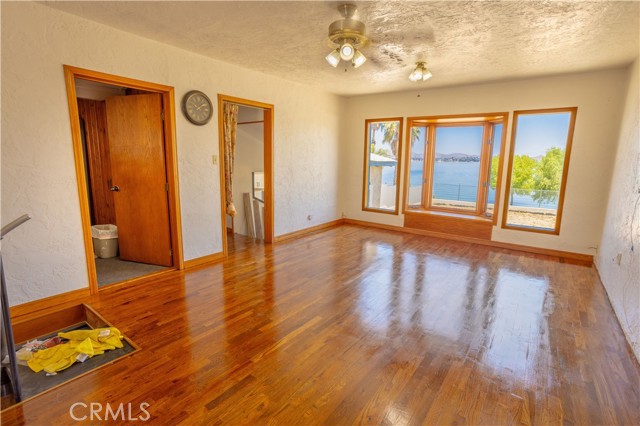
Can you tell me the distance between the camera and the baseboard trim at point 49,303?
2662 mm

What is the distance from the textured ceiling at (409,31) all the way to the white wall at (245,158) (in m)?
1.41

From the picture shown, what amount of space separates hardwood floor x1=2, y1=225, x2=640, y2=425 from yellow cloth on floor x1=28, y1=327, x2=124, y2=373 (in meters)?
0.14

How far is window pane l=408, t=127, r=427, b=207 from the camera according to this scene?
6203 millimetres

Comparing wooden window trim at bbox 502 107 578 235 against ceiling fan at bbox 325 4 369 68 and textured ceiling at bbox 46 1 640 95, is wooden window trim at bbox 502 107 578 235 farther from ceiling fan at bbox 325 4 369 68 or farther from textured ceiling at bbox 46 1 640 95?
ceiling fan at bbox 325 4 369 68

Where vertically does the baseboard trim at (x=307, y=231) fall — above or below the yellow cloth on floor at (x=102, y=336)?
above

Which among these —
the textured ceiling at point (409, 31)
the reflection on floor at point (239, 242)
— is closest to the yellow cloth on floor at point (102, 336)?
the reflection on floor at point (239, 242)

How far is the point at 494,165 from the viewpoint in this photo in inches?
213

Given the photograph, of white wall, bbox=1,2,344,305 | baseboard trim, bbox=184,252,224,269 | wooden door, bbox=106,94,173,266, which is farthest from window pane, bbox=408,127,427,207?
wooden door, bbox=106,94,173,266

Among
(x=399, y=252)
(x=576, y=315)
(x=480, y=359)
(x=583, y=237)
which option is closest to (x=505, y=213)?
(x=583, y=237)

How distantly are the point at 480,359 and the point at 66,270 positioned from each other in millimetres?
3578

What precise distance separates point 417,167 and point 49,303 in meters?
5.88

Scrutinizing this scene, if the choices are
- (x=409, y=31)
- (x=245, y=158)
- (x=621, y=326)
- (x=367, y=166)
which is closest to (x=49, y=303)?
(x=245, y=158)

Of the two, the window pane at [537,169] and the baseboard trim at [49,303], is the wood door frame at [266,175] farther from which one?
the window pane at [537,169]

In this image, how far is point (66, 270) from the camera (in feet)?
9.65
